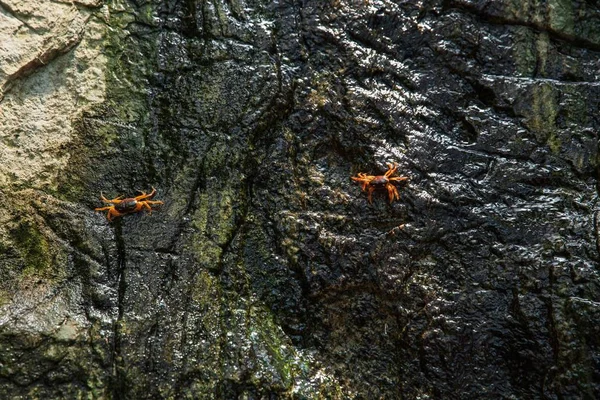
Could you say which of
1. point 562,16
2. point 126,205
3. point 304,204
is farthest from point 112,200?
point 562,16

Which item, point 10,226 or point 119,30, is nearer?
point 10,226

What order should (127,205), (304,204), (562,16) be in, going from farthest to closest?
(562,16) → (304,204) → (127,205)

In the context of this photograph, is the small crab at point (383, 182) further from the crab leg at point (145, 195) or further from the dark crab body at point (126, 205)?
the dark crab body at point (126, 205)

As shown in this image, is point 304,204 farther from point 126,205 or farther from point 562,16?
point 562,16

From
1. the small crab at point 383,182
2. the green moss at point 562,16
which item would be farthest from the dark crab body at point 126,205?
the green moss at point 562,16

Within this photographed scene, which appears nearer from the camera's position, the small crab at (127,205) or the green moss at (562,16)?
Answer: the small crab at (127,205)

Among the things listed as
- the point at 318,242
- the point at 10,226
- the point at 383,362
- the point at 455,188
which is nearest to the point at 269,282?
the point at 318,242

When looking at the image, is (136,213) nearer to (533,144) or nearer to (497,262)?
(497,262)
